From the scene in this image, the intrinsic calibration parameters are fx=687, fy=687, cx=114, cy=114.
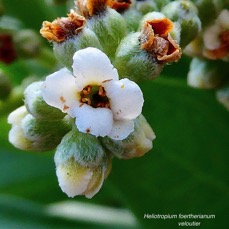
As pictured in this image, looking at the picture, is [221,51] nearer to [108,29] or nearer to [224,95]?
[224,95]

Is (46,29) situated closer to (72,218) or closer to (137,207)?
(137,207)

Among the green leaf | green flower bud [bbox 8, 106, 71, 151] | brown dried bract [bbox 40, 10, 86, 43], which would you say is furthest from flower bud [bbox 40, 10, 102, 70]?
the green leaf

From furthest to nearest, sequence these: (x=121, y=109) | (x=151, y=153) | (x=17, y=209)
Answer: (x=17, y=209) → (x=151, y=153) → (x=121, y=109)

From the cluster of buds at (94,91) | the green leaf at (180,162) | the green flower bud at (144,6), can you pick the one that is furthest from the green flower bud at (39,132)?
the green leaf at (180,162)

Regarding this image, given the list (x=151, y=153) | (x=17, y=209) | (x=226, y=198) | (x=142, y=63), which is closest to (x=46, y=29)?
(x=142, y=63)

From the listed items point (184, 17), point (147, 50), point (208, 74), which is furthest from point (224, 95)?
point (147, 50)

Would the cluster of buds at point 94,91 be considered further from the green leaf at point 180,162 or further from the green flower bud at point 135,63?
the green leaf at point 180,162
